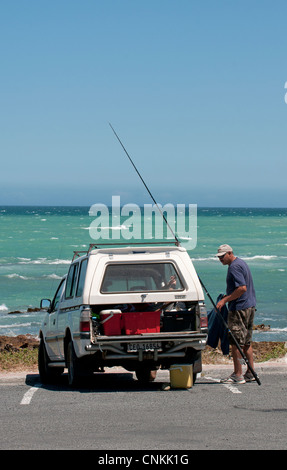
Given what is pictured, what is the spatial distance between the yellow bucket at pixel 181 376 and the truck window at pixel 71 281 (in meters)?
1.78

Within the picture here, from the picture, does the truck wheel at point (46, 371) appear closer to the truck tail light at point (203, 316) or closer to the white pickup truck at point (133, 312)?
the white pickup truck at point (133, 312)

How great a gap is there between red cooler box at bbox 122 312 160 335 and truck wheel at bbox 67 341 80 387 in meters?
0.77

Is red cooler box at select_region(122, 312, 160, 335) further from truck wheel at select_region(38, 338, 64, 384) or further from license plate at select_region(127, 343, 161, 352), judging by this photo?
truck wheel at select_region(38, 338, 64, 384)

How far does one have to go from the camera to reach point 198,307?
11.1 m

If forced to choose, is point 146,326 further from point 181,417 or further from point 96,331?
point 181,417

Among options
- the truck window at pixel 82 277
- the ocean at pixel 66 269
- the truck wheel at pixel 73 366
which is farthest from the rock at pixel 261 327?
the truck window at pixel 82 277

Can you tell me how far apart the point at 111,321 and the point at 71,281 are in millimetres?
1263

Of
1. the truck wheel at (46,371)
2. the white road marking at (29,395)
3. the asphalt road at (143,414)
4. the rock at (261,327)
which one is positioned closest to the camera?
the asphalt road at (143,414)

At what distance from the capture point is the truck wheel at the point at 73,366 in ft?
36.7

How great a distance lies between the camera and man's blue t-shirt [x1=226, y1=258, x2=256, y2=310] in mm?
11609

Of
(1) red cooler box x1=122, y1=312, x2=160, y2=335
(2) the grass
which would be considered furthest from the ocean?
(1) red cooler box x1=122, y1=312, x2=160, y2=335

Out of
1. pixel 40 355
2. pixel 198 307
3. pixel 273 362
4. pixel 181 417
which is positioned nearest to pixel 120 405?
pixel 181 417

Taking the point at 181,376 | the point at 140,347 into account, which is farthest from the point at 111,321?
the point at 181,376
